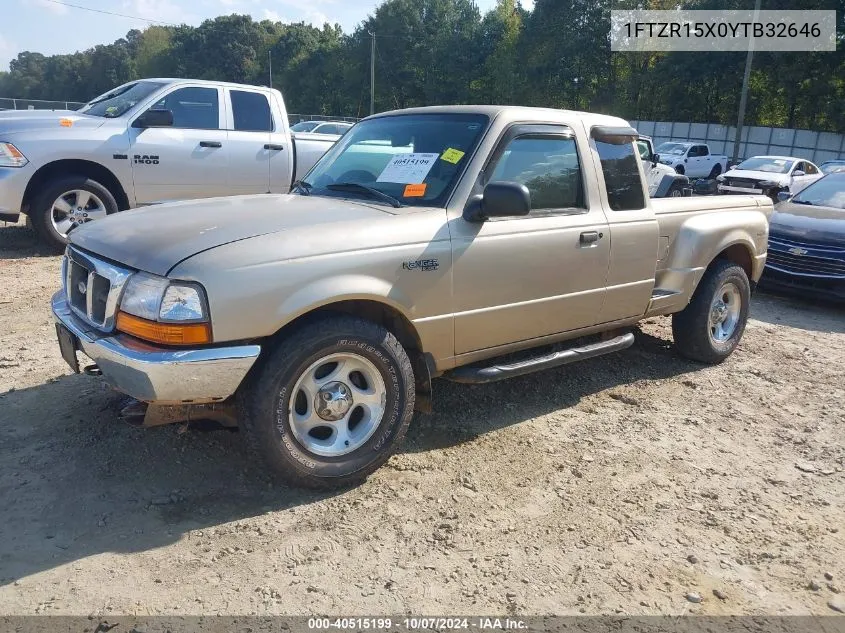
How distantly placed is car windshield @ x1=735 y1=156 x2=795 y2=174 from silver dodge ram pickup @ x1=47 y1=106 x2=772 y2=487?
17.1 meters

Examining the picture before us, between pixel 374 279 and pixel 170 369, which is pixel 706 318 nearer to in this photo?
pixel 374 279

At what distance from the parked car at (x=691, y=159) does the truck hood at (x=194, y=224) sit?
88.0 feet

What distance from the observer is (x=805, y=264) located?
8070 mm

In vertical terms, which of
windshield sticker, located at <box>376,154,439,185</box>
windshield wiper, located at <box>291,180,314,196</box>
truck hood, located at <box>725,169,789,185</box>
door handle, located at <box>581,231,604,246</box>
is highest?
windshield sticker, located at <box>376,154,439,185</box>

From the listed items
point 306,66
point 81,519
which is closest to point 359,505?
point 81,519

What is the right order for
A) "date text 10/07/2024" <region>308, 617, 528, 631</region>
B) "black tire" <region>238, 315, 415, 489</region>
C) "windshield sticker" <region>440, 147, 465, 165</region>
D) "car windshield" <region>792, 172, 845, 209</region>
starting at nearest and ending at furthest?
1. "date text 10/07/2024" <region>308, 617, 528, 631</region>
2. "black tire" <region>238, 315, 415, 489</region>
3. "windshield sticker" <region>440, 147, 465, 165</region>
4. "car windshield" <region>792, 172, 845, 209</region>

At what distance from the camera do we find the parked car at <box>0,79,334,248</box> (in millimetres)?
7367

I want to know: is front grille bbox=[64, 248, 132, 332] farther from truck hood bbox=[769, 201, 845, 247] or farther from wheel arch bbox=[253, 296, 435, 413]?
truck hood bbox=[769, 201, 845, 247]

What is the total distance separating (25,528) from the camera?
9.65 feet

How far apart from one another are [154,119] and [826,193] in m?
8.89

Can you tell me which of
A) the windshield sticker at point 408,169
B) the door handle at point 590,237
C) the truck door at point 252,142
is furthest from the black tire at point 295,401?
the truck door at point 252,142

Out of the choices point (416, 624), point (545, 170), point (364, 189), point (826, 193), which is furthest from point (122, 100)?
point (826, 193)

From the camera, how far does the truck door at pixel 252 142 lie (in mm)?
8516

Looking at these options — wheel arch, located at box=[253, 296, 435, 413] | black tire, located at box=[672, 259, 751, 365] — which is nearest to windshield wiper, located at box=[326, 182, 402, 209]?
wheel arch, located at box=[253, 296, 435, 413]
